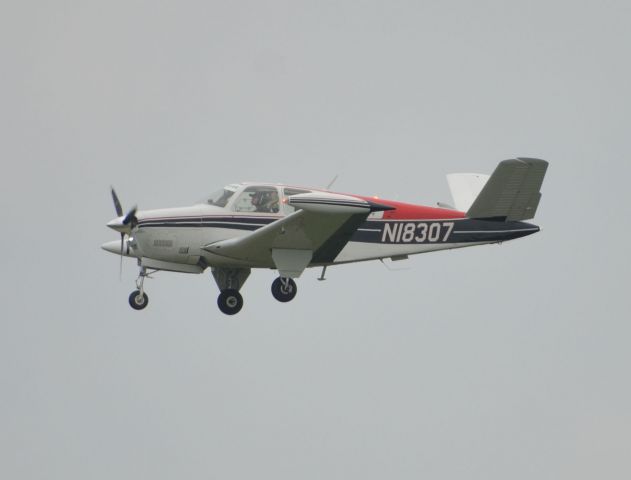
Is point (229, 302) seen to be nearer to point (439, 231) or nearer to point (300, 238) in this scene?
point (300, 238)

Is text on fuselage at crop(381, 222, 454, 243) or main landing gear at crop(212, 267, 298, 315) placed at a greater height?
text on fuselage at crop(381, 222, 454, 243)

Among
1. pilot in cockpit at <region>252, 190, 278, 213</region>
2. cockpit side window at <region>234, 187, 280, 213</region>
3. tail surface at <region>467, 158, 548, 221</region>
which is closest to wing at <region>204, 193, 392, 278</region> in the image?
cockpit side window at <region>234, 187, 280, 213</region>

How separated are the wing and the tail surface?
11.0 feet

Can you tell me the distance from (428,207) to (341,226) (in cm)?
299

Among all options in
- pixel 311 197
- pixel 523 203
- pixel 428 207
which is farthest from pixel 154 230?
pixel 523 203

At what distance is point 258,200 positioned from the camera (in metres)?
29.3

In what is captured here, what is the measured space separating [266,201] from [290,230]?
1.34 m

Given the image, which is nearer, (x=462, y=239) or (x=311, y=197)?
(x=311, y=197)

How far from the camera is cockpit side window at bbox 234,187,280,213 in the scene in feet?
96.1

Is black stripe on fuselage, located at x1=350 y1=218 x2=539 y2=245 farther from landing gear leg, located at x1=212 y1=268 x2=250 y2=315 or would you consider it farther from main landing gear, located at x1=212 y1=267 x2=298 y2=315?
landing gear leg, located at x1=212 y1=268 x2=250 y2=315

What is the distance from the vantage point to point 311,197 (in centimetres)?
2703

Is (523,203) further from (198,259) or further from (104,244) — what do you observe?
(104,244)

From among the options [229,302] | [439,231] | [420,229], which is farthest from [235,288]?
[439,231]

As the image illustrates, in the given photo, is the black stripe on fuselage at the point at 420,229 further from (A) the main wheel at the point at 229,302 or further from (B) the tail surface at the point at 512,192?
(A) the main wheel at the point at 229,302
